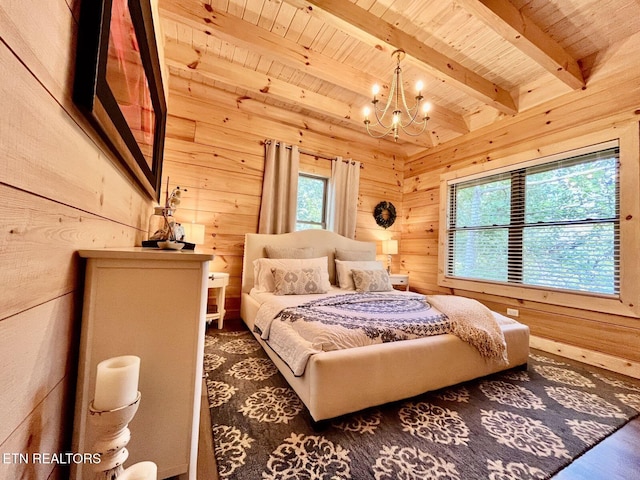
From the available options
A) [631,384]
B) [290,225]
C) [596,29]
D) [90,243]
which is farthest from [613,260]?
[90,243]

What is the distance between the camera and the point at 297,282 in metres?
2.68

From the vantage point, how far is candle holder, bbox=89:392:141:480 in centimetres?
65

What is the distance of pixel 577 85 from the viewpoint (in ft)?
8.31

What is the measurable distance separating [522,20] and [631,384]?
303cm

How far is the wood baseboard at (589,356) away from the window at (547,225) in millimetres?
566

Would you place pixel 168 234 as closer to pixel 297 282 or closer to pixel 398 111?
pixel 297 282

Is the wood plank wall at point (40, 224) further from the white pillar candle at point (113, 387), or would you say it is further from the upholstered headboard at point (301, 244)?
the upholstered headboard at point (301, 244)

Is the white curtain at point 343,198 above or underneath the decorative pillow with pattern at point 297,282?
above

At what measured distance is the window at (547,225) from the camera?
7.87ft

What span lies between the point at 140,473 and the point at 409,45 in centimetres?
309

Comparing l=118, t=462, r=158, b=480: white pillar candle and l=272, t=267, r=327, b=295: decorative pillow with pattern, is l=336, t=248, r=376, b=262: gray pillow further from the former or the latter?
l=118, t=462, r=158, b=480: white pillar candle

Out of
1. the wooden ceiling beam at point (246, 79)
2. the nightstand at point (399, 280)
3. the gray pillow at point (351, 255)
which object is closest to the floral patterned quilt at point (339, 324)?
the gray pillow at point (351, 255)

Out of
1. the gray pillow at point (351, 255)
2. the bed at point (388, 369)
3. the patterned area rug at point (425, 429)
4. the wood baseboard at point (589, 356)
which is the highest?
the gray pillow at point (351, 255)

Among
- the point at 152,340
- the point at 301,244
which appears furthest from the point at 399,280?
the point at 152,340
